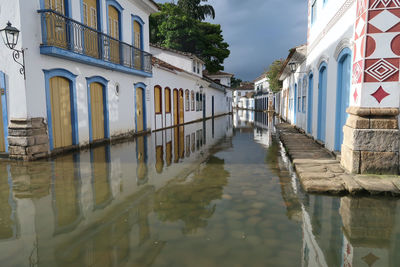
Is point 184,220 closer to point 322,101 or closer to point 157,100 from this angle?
point 322,101

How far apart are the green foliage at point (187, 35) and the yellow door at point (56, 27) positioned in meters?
23.4

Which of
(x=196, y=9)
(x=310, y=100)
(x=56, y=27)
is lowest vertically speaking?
(x=310, y=100)

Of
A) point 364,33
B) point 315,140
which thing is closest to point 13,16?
point 364,33

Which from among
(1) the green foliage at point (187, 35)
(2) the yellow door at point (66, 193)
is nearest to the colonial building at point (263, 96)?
(1) the green foliage at point (187, 35)

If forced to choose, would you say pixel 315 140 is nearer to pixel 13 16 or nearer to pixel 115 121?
pixel 115 121

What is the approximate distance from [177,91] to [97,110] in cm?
800

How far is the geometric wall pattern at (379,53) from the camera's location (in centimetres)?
477

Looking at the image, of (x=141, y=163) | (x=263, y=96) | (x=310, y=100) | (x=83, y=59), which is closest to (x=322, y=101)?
(x=310, y=100)

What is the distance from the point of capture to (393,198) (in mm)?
4238

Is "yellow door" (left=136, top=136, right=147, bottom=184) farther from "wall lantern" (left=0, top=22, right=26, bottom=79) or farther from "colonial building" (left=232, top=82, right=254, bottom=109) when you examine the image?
"colonial building" (left=232, top=82, right=254, bottom=109)

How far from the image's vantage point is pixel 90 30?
29.6 feet

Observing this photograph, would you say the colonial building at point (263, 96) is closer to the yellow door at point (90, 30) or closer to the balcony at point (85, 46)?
the balcony at point (85, 46)

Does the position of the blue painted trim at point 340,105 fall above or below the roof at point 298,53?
below

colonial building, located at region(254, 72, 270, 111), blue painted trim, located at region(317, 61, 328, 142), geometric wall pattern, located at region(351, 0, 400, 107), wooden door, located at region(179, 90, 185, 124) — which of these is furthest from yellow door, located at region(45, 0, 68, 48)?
colonial building, located at region(254, 72, 270, 111)
